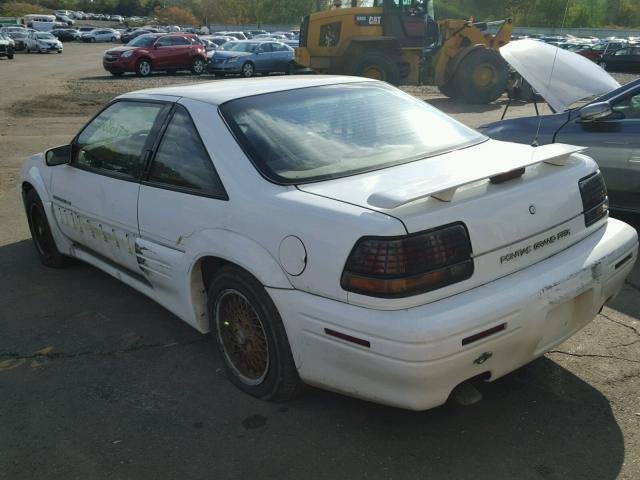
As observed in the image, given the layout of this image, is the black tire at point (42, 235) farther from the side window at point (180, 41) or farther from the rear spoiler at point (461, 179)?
the side window at point (180, 41)

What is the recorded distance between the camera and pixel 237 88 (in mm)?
3639

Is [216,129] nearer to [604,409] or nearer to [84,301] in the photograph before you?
[84,301]

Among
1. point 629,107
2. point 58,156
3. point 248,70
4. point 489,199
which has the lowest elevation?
point 248,70

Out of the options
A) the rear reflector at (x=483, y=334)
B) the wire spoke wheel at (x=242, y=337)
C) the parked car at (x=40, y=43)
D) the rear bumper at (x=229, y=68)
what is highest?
the rear reflector at (x=483, y=334)

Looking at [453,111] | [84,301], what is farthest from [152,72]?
[84,301]

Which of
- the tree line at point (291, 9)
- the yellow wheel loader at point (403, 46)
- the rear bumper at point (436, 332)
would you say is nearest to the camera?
the rear bumper at point (436, 332)

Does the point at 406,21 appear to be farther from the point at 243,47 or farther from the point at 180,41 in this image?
the point at 180,41

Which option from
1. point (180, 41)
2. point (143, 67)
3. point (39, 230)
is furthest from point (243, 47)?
point (39, 230)

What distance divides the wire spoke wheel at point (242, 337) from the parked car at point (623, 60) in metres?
25.5

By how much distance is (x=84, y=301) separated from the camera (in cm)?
456

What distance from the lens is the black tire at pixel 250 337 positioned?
114 inches

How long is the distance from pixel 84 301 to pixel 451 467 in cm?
300

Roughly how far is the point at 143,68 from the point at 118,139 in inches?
943

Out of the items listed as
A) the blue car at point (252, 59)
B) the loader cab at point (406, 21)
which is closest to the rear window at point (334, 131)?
the loader cab at point (406, 21)
